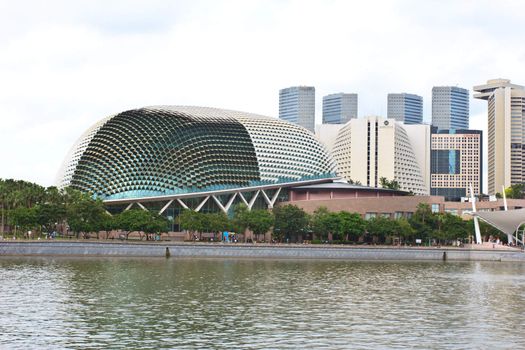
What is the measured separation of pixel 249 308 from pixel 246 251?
4419 cm

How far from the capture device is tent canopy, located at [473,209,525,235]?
107 metres

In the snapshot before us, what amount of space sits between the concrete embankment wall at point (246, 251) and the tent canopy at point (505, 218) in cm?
1490

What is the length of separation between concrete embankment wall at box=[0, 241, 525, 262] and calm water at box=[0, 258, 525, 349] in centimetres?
1089

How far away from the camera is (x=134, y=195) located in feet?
371

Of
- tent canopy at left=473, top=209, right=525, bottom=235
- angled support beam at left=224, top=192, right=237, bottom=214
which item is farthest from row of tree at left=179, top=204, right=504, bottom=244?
angled support beam at left=224, top=192, right=237, bottom=214

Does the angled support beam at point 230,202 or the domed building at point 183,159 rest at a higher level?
the domed building at point 183,159

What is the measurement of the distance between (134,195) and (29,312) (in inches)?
3071

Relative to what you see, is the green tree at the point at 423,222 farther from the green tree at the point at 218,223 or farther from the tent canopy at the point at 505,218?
the green tree at the point at 218,223

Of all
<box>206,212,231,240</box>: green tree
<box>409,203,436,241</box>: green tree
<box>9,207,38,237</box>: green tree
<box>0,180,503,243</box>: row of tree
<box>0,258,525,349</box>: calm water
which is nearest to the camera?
<box>0,258,525,349</box>: calm water

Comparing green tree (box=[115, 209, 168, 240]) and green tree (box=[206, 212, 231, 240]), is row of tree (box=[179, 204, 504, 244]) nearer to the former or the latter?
green tree (box=[206, 212, 231, 240])

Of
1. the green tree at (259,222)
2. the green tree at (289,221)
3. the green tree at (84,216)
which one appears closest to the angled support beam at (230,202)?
the green tree at (289,221)

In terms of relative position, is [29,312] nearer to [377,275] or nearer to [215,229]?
[377,275]

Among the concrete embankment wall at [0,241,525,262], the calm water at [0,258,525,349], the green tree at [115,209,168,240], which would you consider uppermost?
the green tree at [115,209,168,240]

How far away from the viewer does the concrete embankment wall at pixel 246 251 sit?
74.8 meters
